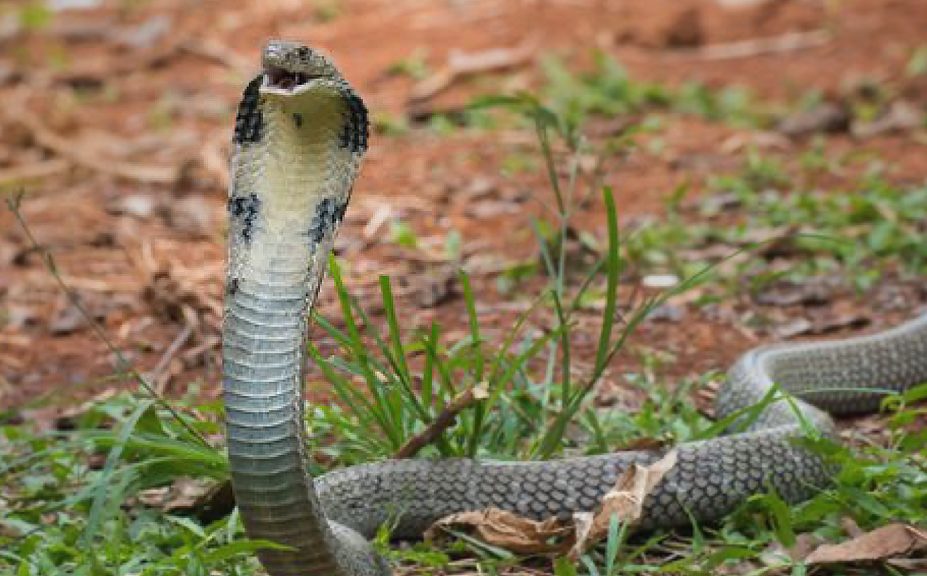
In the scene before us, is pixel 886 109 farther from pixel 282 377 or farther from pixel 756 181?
pixel 282 377

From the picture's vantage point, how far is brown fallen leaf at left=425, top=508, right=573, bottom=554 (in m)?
3.71

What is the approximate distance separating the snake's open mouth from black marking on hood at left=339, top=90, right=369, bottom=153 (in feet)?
0.40

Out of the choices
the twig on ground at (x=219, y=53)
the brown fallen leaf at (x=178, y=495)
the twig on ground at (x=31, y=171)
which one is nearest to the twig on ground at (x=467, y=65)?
the twig on ground at (x=219, y=53)

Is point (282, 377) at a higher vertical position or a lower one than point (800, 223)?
higher

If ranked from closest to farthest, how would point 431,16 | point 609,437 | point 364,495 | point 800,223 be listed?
point 364,495 → point 609,437 → point 800,223 → point 431,16

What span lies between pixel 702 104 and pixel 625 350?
152 inches

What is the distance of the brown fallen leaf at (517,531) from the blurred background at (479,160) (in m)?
0.95

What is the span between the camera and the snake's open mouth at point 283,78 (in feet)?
9.43

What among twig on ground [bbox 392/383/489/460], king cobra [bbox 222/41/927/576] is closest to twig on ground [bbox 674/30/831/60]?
twig on ground [bbox 392/383/489/460]

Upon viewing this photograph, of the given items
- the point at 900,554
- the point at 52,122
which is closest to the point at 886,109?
the point at 52,122

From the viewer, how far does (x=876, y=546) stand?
353 centimetres

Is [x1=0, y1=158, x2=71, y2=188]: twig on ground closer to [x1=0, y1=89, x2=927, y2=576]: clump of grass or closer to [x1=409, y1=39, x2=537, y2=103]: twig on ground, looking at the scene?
[x1=409, y1=39, x2=537, y2=103]: twig on ground

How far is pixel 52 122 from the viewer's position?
8.91 meters

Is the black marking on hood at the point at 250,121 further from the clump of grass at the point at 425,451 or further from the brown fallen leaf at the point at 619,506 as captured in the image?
the brown fallen leaf at the point at 619,506
